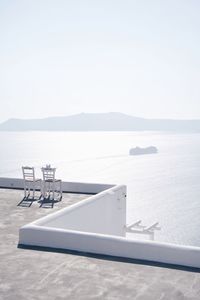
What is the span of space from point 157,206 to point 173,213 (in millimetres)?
6473

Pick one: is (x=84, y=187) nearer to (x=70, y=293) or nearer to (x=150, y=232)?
(x=150, y=232)

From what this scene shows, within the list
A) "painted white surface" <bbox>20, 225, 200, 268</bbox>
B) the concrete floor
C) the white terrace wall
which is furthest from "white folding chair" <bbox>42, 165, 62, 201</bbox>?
the concrete floor

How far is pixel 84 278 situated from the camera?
6.29 metres

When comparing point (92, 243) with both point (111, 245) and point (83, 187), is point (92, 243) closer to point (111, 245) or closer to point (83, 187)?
point (111, 245)

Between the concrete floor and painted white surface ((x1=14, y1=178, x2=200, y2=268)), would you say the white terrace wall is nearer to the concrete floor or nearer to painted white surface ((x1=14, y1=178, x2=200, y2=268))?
painted white surface ((x1=14, y1=178, x2=200, y2=268))

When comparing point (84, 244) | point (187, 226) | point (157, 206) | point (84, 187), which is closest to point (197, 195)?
point (157, 206)

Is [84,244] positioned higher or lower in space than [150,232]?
higher

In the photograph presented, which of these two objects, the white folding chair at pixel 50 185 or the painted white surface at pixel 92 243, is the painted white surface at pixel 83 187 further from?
the painted white surface at pixel 92 243

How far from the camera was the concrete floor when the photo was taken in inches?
225

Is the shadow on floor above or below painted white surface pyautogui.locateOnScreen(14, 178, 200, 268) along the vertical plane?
below

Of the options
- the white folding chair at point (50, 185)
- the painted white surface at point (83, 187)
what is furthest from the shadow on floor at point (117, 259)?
the painted white surface at point (83, 187)

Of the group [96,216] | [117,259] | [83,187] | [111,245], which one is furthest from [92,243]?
[83,187]

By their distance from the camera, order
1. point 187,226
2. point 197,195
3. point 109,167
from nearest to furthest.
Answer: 1. point 187,226
2. point 197,195
3. point 109,167

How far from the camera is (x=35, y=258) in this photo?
737 cm
